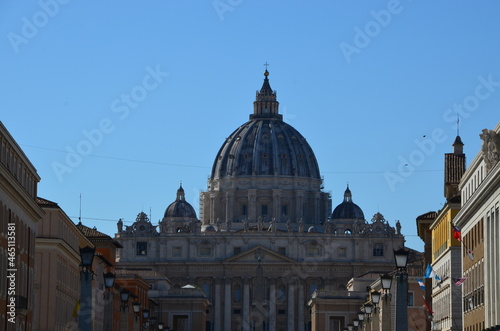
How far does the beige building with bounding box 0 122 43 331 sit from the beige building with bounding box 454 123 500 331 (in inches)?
673

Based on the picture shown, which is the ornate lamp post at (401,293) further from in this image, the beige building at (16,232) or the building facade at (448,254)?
the building facade at (448,254)

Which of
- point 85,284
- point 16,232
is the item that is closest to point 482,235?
point 16,232

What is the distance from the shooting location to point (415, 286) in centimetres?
11550

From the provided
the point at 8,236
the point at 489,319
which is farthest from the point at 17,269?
the point at 489,319

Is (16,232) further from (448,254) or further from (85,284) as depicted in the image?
(448,254)

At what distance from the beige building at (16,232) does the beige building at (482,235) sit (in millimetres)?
17090

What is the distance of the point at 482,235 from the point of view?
6531cm

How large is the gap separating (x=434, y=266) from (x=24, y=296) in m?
32.6

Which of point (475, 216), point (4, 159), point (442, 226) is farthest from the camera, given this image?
point (442, 226)

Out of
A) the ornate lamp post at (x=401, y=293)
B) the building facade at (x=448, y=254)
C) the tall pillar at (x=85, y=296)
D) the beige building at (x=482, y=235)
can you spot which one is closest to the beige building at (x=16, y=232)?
the tall pillar at (x=85, y=296)

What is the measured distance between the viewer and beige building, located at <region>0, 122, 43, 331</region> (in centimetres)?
5959

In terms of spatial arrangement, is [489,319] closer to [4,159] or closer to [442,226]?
[4,159]

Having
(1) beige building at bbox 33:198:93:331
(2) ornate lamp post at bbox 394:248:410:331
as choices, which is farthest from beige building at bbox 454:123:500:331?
(1) beige building at bbox 33:198:93:331

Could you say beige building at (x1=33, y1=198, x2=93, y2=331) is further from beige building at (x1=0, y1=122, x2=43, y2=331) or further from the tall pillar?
the tall pillar
